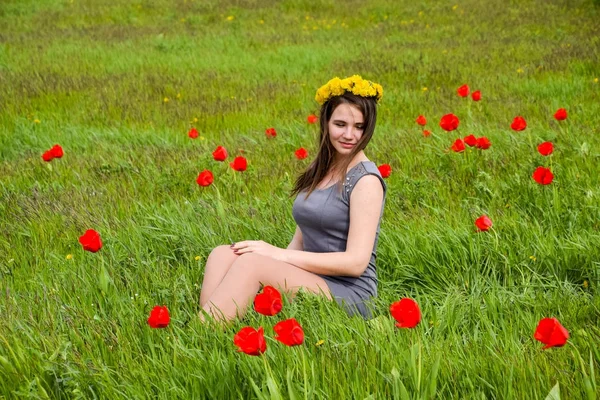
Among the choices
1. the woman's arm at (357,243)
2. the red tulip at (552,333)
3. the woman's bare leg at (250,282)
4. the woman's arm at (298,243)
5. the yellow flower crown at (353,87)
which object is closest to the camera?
the red tulip at (552,333)

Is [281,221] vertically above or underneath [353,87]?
underneath

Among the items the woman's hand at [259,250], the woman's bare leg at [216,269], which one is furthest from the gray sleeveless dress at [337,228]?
the woman's bare leg at [216,269]

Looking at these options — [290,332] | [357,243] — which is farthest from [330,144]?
[290,332]

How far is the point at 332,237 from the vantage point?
3.34m

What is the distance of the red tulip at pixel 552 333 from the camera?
1876 millimetres

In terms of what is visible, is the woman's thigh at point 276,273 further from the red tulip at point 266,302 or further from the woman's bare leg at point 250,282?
the red tulip at point 266,302

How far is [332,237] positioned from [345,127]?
50cm

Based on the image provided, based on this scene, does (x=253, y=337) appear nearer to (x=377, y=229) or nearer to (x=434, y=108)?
(x=377, y=229)

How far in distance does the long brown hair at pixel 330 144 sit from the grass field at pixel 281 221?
491mm

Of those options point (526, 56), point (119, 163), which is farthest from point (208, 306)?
point (526, 56)

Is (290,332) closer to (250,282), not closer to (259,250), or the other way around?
(250,282)

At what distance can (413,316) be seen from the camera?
2.04 meters

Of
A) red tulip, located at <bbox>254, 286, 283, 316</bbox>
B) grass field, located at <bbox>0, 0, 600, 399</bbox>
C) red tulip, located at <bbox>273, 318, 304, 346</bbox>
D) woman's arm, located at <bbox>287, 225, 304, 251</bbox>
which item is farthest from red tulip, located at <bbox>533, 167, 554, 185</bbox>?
red tulip, located at <bbox>273, 318, 304, 346</bbox>

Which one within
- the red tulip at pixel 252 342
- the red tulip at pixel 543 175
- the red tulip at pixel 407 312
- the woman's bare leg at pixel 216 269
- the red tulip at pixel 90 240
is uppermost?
the red tulip at pixel 543 175
